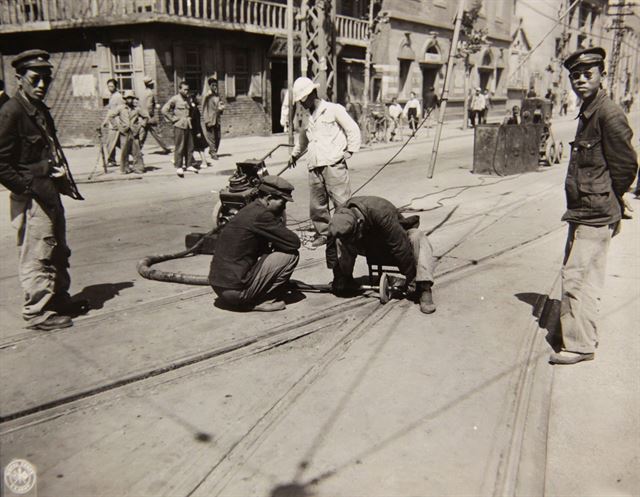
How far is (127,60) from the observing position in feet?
66.4

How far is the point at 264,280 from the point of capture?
18.5ft

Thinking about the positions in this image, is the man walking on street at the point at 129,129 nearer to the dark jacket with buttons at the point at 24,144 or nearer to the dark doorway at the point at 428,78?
the dark jacket with buttons at the point at 24,144

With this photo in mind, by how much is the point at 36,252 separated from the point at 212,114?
11.9 meters

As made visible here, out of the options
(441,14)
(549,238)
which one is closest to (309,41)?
(549,238)

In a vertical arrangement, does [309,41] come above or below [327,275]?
above

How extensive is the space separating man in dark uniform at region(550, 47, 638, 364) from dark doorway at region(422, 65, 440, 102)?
3167 cm

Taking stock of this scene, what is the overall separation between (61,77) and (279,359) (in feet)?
65.6

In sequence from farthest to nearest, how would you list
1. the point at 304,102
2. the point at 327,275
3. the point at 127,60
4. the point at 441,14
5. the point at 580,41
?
the point at 580,41, the point at 441,14, the point at 127,60, the point at 304,102, the point at 327,275

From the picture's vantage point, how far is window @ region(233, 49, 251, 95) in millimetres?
22406

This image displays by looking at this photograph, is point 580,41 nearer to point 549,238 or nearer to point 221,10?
point 221,10

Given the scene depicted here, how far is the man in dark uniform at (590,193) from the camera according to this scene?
4.54 m

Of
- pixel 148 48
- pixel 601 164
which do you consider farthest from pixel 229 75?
pixel 601 164

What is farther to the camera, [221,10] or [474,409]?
[221,10]

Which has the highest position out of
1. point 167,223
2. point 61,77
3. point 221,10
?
point 221,10
